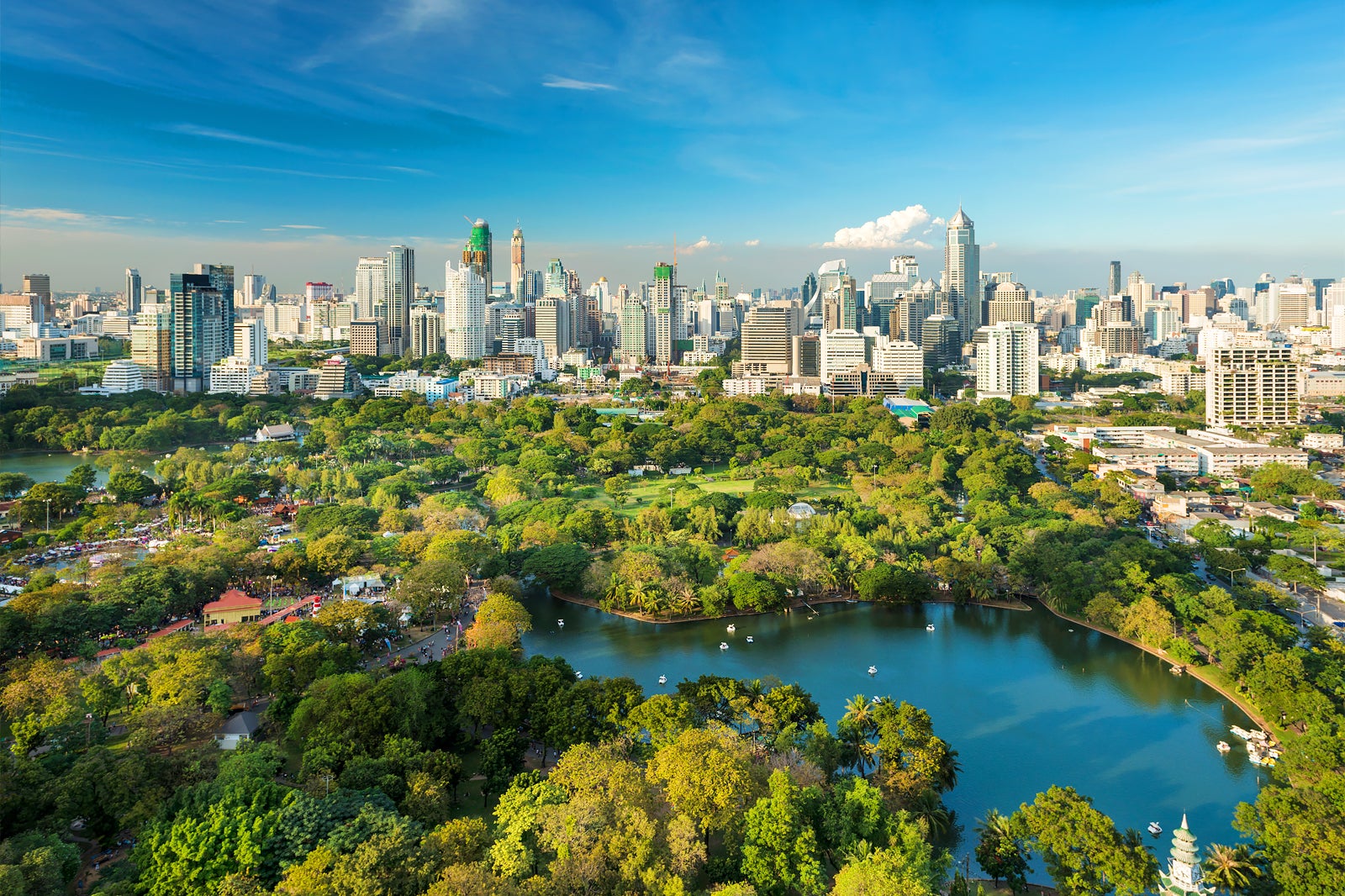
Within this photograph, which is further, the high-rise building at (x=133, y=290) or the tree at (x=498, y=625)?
the high-rise building at (x=133, y=290)

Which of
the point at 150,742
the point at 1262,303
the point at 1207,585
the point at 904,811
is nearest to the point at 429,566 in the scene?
the point at 150,742

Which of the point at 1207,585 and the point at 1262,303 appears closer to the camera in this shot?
the point at 1207,585

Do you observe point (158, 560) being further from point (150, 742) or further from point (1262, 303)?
point (1262, 303)

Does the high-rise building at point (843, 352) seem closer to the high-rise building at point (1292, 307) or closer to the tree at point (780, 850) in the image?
the tree at point (780, 850)

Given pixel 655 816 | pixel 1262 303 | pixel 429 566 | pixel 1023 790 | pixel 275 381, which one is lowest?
pixel 1023 790

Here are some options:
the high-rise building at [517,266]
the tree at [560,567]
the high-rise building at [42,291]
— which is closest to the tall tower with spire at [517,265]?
the high-rise building at [517,266]

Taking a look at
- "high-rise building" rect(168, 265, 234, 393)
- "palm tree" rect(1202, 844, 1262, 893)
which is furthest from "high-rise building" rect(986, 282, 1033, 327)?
"palm tree" rect(1202, 844, 1262, 893)
